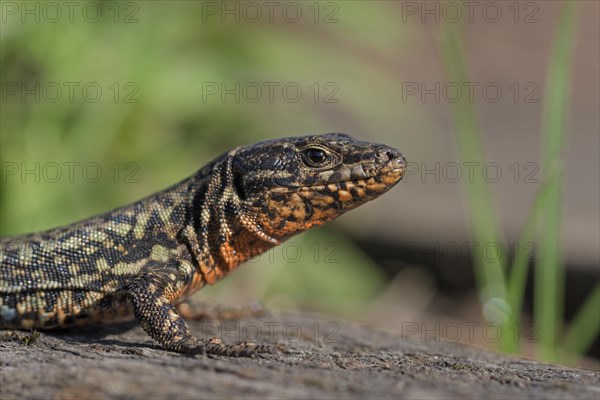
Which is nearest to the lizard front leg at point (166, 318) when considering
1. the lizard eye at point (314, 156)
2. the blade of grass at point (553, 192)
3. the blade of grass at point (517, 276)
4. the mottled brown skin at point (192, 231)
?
the mottled brown skin at point (192, 231)

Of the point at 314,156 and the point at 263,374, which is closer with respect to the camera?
the point at 263,374

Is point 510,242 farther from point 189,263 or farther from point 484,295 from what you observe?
point 189,263

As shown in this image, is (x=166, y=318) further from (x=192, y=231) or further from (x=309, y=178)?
(x=309, y=178)

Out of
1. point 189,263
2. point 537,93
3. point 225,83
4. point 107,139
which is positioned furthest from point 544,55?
point 189,263

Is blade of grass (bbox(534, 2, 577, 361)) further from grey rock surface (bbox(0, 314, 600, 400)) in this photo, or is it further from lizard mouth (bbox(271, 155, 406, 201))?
lizard mouth (bbox(271, 155, 406, 201))

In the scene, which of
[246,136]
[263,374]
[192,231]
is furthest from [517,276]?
[246,136]

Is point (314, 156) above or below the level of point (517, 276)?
above
